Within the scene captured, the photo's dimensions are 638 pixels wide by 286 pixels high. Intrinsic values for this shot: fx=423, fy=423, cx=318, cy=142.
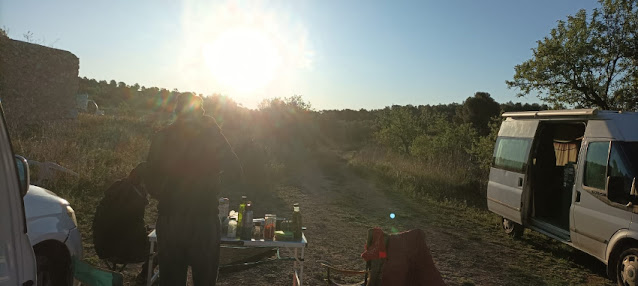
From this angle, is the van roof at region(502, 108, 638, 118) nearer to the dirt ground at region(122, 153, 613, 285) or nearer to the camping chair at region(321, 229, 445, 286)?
the dirt ground at region(122, 153, 613, 285)

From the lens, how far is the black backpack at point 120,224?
4.39 meters

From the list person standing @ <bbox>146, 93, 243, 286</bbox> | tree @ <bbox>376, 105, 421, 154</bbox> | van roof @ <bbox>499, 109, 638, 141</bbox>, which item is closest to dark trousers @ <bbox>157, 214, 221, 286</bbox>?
person standing @ <bbox>146, 93, 243, 286</bbox>

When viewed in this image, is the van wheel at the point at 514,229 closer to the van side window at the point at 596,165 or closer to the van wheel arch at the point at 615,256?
the van side window at the point at 596,165

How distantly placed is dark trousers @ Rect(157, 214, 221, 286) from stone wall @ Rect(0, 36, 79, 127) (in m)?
14.0

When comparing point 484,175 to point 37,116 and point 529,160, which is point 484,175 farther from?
point 37,116

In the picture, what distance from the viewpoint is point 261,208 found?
10227 mm

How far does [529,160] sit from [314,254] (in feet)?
14.3

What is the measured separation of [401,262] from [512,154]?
18.2 feet

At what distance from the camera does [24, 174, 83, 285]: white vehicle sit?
3.27 metres

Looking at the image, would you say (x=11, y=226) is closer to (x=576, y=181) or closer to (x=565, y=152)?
(x=576, y=181)

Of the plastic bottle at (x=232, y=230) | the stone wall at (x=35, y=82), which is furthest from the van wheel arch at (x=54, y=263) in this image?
the stone wall at (x=35, y=82)

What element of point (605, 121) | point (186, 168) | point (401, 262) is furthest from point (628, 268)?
point (186, 168)

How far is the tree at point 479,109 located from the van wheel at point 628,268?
43683 millimetres

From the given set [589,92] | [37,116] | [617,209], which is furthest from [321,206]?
[37,116]
